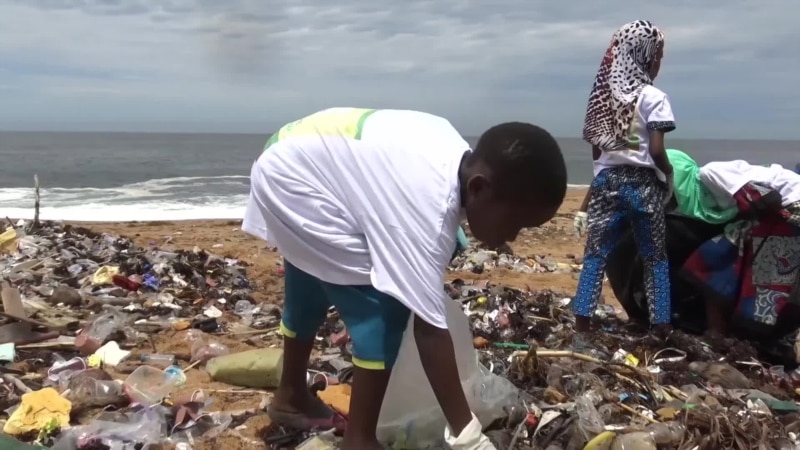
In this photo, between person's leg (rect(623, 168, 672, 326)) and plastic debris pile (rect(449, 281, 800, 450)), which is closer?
plastic debris pile (rect(449, 281, 800, 450))

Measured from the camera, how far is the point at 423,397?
2.66 metres

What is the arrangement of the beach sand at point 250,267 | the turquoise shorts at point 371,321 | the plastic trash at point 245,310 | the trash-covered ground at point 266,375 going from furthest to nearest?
the plastic trash at point 245,310
the beach sand at point 250,267
the trash-covered ground at point 266,375
the turquoise shorts at point 371,321

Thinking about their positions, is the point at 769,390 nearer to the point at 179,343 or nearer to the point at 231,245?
the point at 179,343

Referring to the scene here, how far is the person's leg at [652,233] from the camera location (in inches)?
162

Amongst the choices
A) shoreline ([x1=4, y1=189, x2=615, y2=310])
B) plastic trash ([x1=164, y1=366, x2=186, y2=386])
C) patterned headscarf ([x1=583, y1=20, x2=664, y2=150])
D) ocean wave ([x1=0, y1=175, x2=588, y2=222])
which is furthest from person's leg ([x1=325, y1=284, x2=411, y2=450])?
ocean wave ([x1=0, y1=175, x2=588, y2=222])

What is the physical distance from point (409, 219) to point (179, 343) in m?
2.48

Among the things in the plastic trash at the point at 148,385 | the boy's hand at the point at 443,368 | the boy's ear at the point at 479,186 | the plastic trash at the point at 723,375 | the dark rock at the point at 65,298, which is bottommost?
the dark rock at the point at 65,298

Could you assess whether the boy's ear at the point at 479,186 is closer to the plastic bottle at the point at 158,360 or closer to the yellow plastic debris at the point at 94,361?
the plastic bottle at the point at 158,360

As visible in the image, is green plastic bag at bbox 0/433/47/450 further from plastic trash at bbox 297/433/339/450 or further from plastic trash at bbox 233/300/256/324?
plastic trash at bbox 233/300/256/324

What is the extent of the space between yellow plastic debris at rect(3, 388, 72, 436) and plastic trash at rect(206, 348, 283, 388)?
690 mm

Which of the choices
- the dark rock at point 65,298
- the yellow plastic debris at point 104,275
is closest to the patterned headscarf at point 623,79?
the dark rock at point 65,298

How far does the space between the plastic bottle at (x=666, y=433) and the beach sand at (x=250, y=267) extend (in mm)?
1431

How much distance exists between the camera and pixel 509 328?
4.34 metres

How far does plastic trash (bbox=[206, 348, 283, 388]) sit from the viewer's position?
3.32 meters
